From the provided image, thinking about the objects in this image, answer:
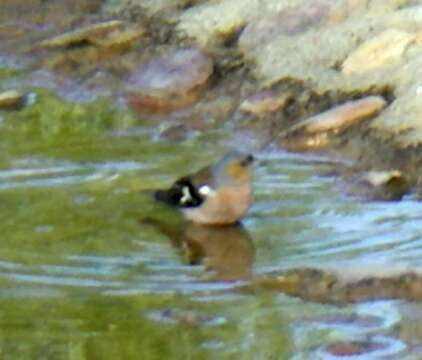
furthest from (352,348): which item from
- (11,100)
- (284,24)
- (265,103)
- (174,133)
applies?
(284,24)

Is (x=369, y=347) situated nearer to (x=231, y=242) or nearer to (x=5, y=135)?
(x=231, y=242)

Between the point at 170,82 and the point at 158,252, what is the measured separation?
3.23m

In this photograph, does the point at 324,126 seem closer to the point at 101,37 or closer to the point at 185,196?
the point at 185,196

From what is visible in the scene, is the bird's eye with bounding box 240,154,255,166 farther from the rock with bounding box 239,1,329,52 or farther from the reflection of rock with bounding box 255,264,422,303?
the rock with bounding box 239,1,329,52

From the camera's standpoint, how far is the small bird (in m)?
8.79

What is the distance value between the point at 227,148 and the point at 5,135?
1.36m

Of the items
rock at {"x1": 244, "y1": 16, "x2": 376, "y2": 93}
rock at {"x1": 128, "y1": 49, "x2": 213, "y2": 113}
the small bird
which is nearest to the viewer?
the small bird

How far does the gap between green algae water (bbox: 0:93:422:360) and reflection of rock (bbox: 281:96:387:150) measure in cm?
15

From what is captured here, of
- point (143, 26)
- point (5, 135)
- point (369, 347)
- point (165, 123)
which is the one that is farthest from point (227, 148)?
point (369, 347)

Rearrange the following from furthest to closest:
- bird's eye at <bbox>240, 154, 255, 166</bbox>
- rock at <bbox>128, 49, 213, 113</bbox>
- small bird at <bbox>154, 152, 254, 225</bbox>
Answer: rock at <bbox>128, 49, 213, 113</bbox> → bird's eye at <bbox>240, 154, 255, 166</bbox> → small bird at <bbox>154, 152, 254, 225</bbox>

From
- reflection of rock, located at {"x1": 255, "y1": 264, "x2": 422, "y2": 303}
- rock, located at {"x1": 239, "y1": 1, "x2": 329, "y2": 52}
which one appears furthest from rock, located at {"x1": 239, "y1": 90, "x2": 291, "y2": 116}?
reflection of rock, located at {"x1": 255, "y1": 264, "x2": 422, "y2": 303}

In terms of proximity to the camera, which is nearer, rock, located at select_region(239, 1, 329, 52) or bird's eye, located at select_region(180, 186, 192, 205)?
bird's eye, located at select_region(180, 186, 192, 205)

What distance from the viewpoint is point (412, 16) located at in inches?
432

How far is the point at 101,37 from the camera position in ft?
40.7
